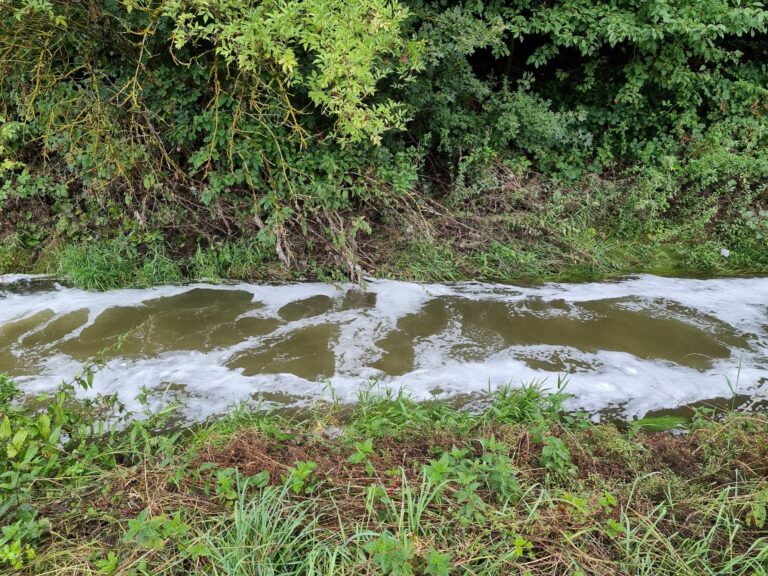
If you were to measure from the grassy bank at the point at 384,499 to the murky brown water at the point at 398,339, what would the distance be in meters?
0.82

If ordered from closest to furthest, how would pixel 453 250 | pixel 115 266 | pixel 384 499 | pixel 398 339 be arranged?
1. pixel 384 499
2. pixel 398 339
3. pixel 115 266
4. pixel 453 250

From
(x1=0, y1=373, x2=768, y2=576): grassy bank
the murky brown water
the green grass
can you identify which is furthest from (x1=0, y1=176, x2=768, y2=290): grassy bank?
(x1=0, y1=373, x2=768, y2=576): grassy bank

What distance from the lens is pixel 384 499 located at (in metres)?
2.29

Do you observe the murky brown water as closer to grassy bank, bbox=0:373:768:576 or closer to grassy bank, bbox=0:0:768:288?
grassy bank, bbox=0:0:768:288

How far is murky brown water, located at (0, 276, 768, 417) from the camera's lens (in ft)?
12.7

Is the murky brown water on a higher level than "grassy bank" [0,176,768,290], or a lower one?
lower

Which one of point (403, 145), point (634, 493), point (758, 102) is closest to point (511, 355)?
point (634, 493)

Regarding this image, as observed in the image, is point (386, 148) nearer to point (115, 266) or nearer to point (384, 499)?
point (115, 266)

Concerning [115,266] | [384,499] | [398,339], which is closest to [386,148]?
[398,339]

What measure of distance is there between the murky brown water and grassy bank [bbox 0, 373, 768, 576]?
816 millimetres

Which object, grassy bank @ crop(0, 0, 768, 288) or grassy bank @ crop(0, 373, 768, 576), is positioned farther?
grassy bank @ crop(0, 0, 768, 288)

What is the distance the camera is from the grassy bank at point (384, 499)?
2.04 metres

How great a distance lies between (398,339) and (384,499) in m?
2.33

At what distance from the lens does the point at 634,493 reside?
2473mm
